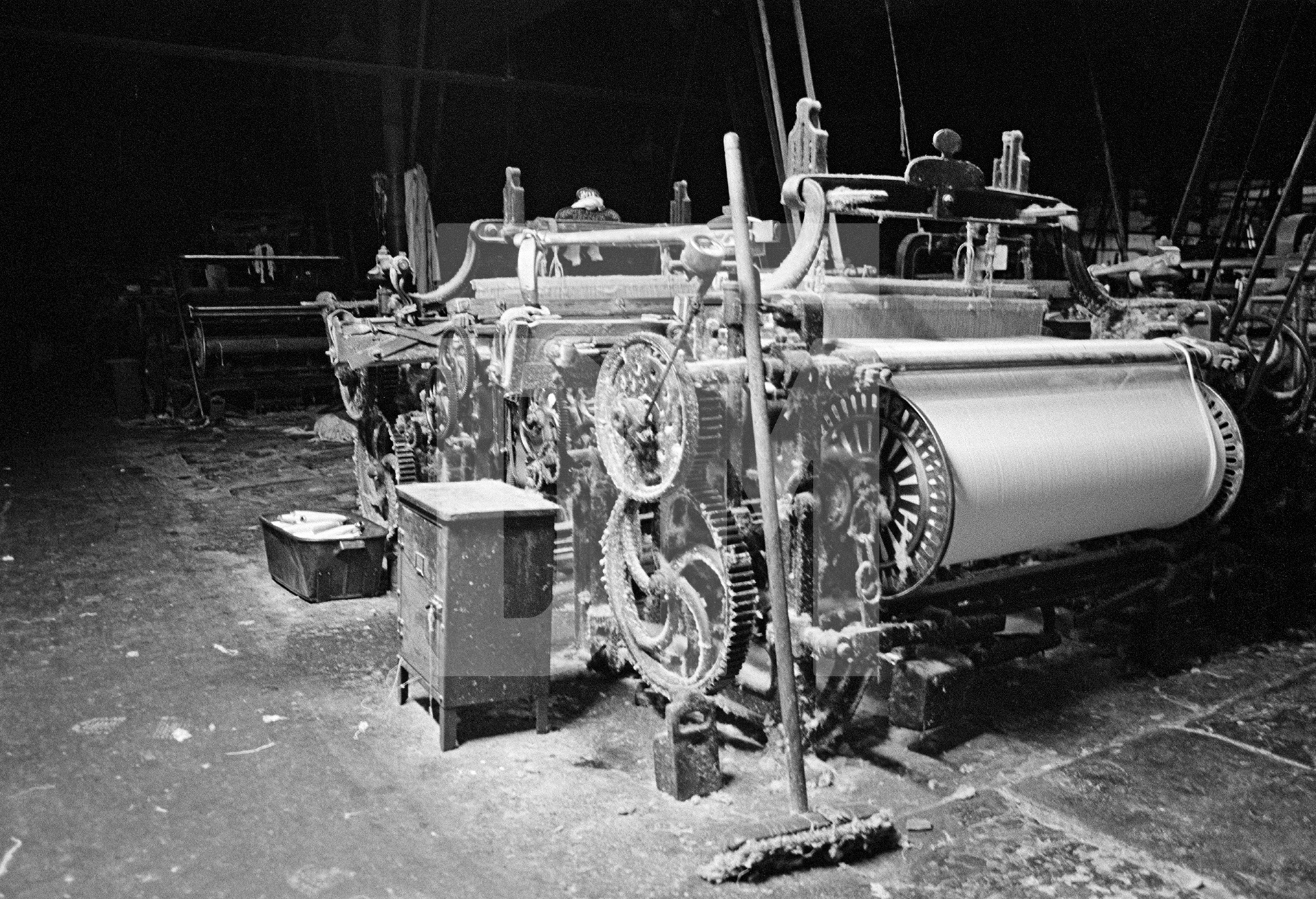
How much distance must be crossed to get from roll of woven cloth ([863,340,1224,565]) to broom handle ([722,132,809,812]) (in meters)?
0.68

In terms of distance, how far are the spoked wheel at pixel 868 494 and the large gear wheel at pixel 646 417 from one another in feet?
1.52

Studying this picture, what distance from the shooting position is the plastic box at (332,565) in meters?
5.43

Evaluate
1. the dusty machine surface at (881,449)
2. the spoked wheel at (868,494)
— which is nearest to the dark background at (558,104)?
the dusty machine surface at (881,449)

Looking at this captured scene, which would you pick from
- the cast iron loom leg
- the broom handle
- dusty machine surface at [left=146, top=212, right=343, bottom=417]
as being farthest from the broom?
dusty machine surface at [left=146, top=212, right=343, bottom=417]

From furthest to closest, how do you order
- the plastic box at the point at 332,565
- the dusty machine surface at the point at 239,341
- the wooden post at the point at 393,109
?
the dusty machine surface at the point at 239,341 < the wooden post at the point at 393,109 < the plastic box at the point at 332,565

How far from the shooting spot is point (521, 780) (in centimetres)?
350

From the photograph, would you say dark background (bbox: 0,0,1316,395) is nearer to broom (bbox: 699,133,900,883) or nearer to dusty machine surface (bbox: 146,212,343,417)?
dusty machine surface (bbox: 146,212,343,417)

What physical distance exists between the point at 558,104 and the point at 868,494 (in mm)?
11315

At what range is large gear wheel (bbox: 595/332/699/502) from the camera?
337 cm

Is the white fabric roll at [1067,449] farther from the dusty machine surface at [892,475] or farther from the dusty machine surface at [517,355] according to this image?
the dusty machine surface at [517,355]

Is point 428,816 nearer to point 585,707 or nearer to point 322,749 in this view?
point 322,749

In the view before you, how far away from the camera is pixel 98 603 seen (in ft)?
17.9

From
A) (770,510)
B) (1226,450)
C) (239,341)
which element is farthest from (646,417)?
(239,341)

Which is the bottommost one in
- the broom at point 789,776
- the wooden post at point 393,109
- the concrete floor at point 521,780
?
the concrete floor at point 521,780
